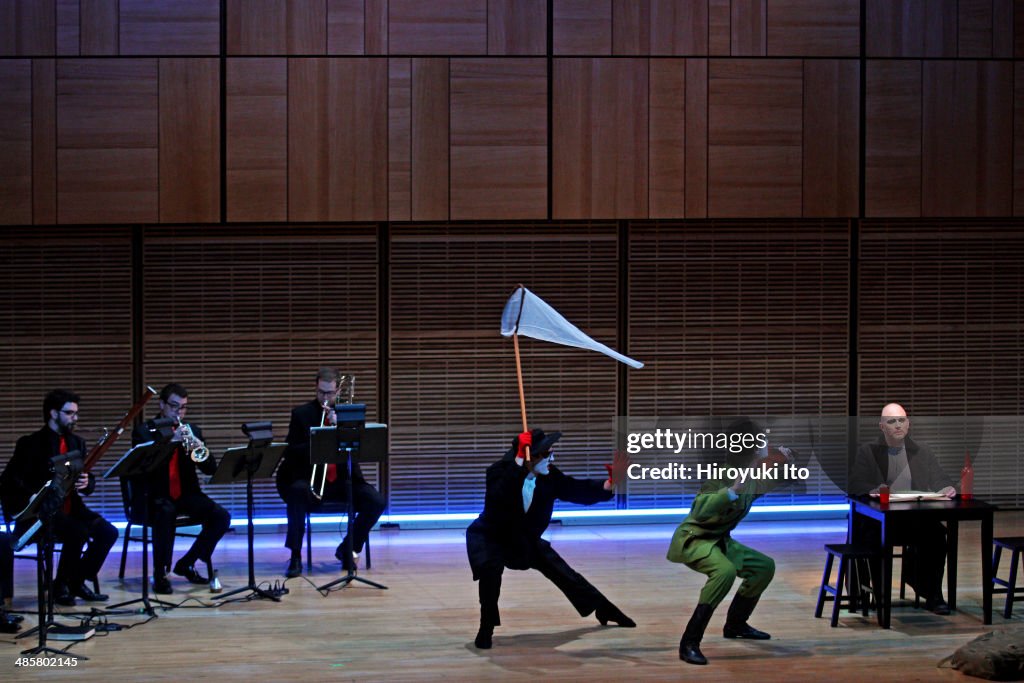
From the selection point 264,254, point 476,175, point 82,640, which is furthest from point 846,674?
point 264,254

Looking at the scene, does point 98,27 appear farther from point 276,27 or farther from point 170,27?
point 276,27

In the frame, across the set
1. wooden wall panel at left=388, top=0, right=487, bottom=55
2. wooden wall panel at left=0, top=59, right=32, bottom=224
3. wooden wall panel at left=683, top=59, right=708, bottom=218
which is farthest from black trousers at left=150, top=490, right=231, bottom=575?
wooden wall panel at left=683, top=59, right=708, bottom=218

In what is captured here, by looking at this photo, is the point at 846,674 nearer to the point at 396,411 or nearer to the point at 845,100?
the point at 396,411

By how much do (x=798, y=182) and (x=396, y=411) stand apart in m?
3.70

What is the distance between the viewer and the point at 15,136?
30.5ft

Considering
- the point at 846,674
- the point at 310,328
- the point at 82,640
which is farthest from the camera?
the point at 310,328

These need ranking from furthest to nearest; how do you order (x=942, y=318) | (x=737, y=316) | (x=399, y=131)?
(x=942, y=318) < (x=737, y=316) < (x=399, y=131)

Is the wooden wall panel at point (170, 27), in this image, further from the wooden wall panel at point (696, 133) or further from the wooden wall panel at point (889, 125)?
the wooden wall panel at point (889, 125)

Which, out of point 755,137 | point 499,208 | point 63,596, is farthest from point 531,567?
point 755,137

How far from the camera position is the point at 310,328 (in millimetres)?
9680

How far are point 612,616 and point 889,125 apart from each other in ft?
16.7

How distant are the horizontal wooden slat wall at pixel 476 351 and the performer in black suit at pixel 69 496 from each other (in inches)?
118

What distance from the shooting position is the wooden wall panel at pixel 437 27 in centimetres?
949

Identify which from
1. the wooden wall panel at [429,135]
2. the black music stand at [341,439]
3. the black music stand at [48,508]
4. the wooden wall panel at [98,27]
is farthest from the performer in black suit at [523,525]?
the wooden wall panel at [98,27]
